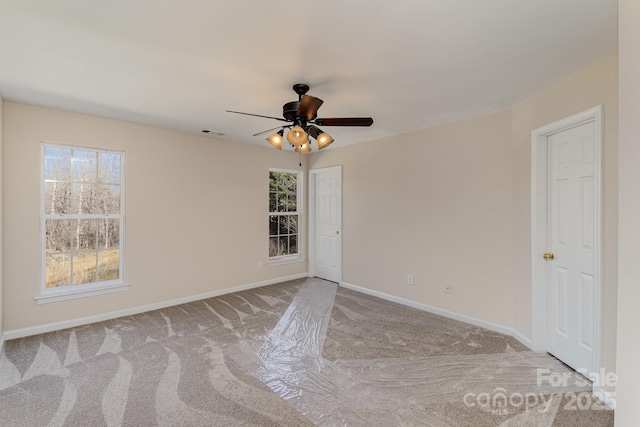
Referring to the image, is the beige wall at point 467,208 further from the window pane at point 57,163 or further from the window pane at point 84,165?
the window pane at point 57,163

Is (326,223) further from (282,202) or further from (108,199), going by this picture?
(108,199)

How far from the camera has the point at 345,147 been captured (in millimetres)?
4922

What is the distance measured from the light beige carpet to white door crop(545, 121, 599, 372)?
0.27m

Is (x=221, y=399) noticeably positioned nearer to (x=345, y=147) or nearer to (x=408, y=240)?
(x=408, y=240)

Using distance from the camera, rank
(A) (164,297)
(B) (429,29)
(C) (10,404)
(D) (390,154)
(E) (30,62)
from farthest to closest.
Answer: (D) (390,154) < (A) (164,297) < (E) (30,62) < (C) (10,404) < (B) (429,29)

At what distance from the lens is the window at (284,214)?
5.29 meters

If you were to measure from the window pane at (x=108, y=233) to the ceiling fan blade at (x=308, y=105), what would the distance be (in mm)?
2872

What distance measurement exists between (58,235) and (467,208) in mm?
4769

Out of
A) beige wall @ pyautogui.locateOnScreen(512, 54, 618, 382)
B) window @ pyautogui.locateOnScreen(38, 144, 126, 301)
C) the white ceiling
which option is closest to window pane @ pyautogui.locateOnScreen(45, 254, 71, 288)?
window @ pyautogui.locateOnScreen(38, 144, 126, 301)

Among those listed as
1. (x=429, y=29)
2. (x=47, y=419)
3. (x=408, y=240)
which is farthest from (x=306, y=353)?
(x=429, y=29)

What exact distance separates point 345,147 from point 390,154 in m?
0.93

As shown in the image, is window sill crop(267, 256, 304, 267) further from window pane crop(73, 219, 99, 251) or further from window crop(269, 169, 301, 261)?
window pane crop(73, 219, 99, 251)

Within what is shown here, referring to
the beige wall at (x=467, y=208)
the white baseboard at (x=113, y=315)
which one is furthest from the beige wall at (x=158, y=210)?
the beige wall at (x=467, y=208)

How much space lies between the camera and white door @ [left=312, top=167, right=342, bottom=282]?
5.10 metres
